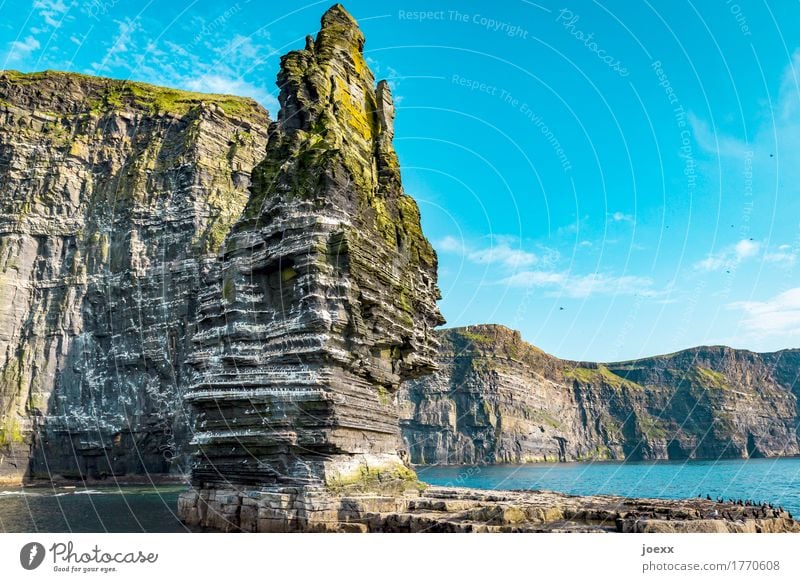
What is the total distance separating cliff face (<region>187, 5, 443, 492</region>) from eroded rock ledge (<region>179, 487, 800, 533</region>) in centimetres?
119

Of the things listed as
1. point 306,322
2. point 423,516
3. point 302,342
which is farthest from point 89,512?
point 423,516

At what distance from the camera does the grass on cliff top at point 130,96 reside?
4456 inches

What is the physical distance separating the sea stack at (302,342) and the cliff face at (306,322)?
3.1 inches

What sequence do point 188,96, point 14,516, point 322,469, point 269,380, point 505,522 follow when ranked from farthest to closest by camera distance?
point 188,96 → point 14,516 → point 269,380 → point 322,469 → point 505,522

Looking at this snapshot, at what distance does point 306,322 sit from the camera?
33188 mm

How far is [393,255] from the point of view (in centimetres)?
4156

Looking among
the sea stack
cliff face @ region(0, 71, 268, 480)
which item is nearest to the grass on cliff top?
cliff face @ region(0, 71, 268, 480)

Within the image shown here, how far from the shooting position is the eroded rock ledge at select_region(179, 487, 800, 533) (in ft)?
85.0

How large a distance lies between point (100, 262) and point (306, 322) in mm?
83620

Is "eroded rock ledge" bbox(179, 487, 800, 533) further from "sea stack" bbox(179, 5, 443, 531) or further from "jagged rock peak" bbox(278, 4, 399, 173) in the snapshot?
"jagged rock peak" bbox(278, 4, 399, 173)

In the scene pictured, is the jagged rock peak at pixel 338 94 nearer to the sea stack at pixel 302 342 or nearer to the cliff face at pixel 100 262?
the sea stack at pixel 302 342
